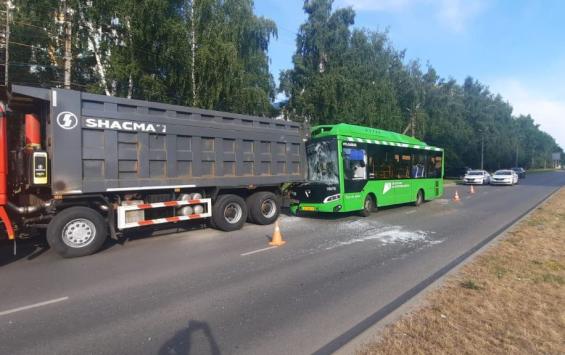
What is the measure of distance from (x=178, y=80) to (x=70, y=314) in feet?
42.9

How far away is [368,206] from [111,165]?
28.4ft

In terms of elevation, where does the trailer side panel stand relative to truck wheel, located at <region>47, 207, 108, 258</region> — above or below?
above

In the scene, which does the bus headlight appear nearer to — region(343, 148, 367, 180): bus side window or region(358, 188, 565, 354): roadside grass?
region(343, 148, 367, 180): bus side window

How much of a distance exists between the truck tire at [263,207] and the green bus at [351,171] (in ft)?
4.04

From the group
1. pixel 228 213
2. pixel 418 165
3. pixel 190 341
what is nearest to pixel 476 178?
pixel 418 165

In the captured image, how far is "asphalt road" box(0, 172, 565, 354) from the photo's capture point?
3.81 metres

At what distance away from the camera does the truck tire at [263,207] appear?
10727mm

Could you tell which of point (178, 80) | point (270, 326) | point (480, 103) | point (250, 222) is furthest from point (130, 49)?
point (480, 103)

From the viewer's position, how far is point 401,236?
30.3 feet

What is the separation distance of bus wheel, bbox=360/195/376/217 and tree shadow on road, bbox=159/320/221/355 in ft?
30.2

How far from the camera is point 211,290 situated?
17.4 ft

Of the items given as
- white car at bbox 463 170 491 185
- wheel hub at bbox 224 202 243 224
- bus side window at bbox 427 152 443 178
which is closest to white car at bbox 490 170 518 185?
white car at bbox 463 170 491 185

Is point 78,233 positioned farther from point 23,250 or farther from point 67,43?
point 67,43

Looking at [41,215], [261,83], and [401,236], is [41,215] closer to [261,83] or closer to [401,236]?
[401,236]
